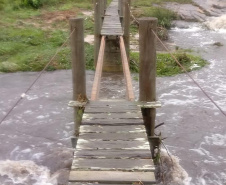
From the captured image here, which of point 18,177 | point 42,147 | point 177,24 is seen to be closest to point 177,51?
point 177,24

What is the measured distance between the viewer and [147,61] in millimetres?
4250

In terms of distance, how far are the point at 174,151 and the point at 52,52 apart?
6.18 m

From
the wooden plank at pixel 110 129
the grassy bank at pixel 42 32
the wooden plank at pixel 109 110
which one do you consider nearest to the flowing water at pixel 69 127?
the grassy bank at pixel 42 32

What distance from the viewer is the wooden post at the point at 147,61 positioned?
4.09 m

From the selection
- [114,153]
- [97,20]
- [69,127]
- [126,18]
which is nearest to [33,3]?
[126,18]

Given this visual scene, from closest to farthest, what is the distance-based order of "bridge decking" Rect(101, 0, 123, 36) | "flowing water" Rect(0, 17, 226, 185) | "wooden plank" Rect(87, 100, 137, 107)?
"wooden plank" Rect(87, 100, 137, 107), "flowing water" Rect(0, 17, 226, 185), "bridge decking" Rect(101, 0, 123, 36)

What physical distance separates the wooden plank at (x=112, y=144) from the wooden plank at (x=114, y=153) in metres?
0.05

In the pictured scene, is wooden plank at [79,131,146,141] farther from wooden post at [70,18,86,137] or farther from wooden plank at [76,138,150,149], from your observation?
wooden post at [70,18,86,137]

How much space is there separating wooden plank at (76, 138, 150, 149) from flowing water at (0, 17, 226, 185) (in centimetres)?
283

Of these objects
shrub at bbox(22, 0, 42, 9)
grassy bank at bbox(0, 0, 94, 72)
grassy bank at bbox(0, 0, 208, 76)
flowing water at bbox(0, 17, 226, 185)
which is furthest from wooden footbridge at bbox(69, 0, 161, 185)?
shrub at bbox(22, 0, 42, 9)

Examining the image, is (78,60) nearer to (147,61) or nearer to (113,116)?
(147,61)

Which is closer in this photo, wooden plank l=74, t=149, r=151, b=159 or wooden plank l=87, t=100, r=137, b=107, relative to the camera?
wooden plank l=74, t=149, r=151, b=159

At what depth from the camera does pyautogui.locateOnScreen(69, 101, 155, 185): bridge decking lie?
9.39 ft

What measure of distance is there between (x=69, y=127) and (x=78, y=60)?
358 centimetres
